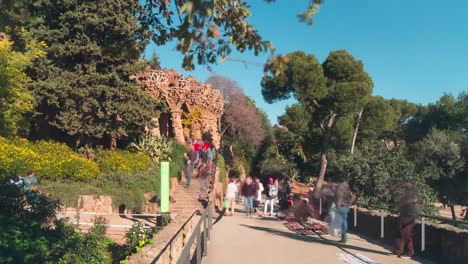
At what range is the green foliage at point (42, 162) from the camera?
16.8 metres

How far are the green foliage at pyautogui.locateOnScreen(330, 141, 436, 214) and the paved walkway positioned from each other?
7.86 m

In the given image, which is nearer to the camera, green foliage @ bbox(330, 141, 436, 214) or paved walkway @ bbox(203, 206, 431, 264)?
paved walkway @ bbox(203, 206, 431, 264)

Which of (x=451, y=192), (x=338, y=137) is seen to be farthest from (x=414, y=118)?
(x=451, y=192)

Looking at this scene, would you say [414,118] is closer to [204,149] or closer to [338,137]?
[338,137]

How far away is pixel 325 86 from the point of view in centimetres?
3422

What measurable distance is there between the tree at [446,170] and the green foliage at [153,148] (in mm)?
13858

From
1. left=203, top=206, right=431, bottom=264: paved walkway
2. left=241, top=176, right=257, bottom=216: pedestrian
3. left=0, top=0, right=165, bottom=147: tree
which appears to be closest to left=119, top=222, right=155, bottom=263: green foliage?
left=203, top=206, right=431, bottom=264: paved walkway

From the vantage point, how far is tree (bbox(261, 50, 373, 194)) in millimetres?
32688

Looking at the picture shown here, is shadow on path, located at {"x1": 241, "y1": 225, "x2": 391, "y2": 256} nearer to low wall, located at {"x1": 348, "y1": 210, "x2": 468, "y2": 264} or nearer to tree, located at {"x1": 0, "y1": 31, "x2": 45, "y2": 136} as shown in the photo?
low wall, located at {"x1": 348, "y1": 210, "x2": 468, "y2": 264}

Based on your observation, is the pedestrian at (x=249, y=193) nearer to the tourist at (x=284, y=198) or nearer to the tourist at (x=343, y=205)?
the tourist at (x=284, y=198)

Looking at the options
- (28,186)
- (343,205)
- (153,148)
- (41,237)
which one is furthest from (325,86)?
(41,237)

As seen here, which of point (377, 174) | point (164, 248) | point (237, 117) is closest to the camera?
point (164, 248)

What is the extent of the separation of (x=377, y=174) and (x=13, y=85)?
1567 centimetres

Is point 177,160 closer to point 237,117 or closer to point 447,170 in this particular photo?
point 447,170
